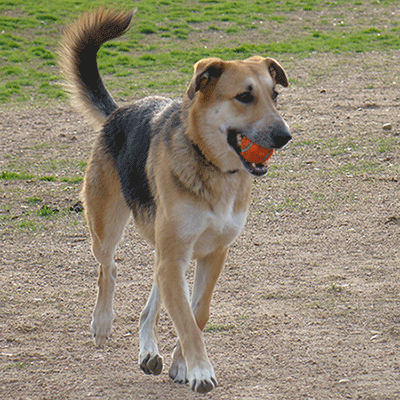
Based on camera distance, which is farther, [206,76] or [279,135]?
[206,76]

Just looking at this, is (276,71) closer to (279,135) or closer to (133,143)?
(279,135)

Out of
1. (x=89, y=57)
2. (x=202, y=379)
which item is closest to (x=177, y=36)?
(x=89, y=57)

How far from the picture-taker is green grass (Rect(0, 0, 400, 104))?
12445 mm

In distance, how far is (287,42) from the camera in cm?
1547

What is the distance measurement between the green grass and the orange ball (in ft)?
24.2

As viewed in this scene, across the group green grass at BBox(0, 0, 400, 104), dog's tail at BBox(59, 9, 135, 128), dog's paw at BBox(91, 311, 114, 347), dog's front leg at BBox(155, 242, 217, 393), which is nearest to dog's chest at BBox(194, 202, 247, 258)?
dog's front leg at BBox(155, 242, 217, 393)

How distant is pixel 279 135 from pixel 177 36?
1263 centimetres

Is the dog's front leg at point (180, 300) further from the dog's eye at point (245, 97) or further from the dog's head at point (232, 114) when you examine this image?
the dog's eye at point (245, 97)

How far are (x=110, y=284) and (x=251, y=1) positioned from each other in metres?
16.7

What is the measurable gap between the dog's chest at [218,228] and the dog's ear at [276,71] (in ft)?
3.17

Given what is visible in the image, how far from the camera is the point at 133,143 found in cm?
464

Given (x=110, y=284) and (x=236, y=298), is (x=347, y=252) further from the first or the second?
(x=110, y=284)

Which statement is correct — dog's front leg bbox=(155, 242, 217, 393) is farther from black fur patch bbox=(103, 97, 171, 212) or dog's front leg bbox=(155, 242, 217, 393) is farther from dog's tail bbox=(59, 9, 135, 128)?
dog's tail bbox=(59, 9, 135, 128)

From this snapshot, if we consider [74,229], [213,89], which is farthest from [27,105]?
[213,89]
